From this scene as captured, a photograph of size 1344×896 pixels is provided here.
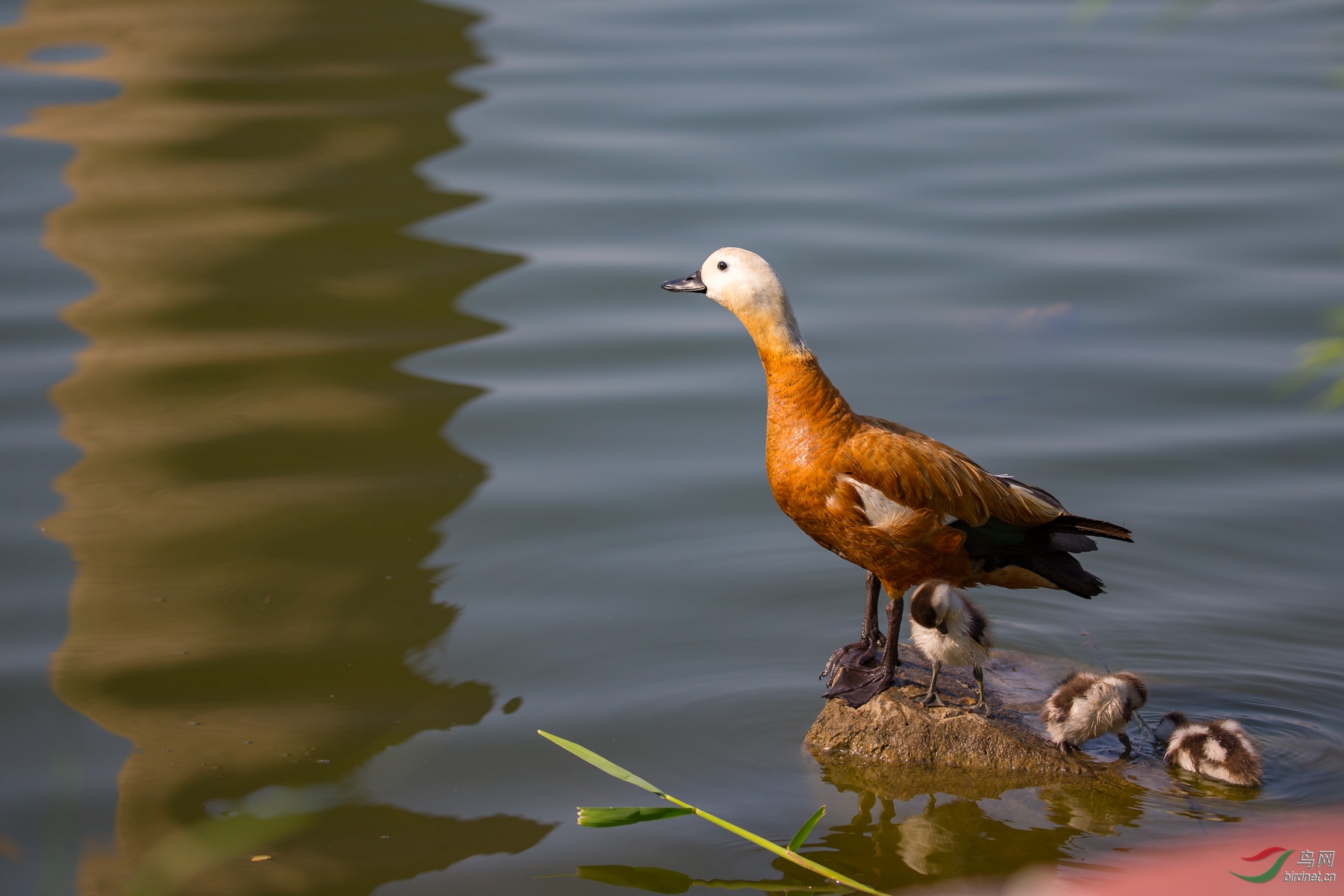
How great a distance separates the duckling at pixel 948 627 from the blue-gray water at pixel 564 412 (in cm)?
48

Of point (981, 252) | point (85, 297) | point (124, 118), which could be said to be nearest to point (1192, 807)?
point (981, 252)

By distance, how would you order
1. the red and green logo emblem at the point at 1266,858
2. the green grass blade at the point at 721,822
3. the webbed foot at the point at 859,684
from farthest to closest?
the webbed foot at the point at 859,684, the green grass blade at the point at 721,822, the red and green logo emblem at the point at 1266,858

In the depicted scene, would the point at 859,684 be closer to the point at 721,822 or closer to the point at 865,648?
the point at 865,648

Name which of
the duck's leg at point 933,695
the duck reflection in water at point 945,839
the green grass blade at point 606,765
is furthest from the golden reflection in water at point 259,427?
the duck's leg at point 933,695

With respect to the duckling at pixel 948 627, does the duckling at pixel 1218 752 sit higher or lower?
lower

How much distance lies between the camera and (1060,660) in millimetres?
5129

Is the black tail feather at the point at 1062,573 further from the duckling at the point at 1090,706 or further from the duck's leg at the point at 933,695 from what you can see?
the duck's leg at the point at 933,695

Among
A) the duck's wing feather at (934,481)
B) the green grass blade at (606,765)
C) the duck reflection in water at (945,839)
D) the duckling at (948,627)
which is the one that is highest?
the duck's wing feather at (934,481)

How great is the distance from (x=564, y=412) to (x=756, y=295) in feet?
9.92

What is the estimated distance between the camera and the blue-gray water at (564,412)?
4.50 metres

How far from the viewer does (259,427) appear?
Answer: 6.88 metres

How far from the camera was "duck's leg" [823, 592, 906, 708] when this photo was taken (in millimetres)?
4422

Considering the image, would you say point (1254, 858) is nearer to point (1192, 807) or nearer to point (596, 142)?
point (1192, 807)

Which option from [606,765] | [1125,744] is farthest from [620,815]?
[1125,744]
